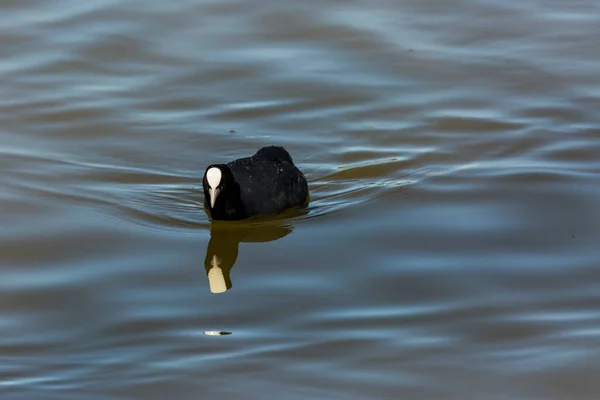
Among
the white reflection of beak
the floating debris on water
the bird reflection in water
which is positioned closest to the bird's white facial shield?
the bird reflection in water

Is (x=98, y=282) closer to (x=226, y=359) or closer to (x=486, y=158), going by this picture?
(x=226, y=359)

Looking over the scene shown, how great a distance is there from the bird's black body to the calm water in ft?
0.50

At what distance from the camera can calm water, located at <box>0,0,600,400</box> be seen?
6520mm

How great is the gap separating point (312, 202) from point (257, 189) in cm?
58

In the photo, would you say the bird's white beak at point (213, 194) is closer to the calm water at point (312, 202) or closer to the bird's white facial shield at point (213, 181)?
the bird's white facial shield at point (213, 181)

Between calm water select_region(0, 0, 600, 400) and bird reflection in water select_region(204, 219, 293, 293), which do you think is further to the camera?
bird reflection in water select_region(204, 219, 293, 293)

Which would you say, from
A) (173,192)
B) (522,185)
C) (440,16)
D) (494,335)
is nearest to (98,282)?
(173,192)

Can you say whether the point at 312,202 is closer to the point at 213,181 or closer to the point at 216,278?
the point at 213,181

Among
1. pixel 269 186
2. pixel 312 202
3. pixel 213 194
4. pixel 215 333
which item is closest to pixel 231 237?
pixel 213 194

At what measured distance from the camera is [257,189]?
30.2 ft

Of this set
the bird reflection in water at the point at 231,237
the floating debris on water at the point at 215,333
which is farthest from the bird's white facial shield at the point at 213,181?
the floating debris on water at the point at 215,333

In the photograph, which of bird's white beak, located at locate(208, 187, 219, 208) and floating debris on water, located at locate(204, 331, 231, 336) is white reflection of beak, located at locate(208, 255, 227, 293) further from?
floating debris on water, located at locate(204, 331, 231, 336)

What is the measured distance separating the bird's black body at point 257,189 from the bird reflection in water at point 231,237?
0.09m

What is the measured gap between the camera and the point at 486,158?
10289 mm
